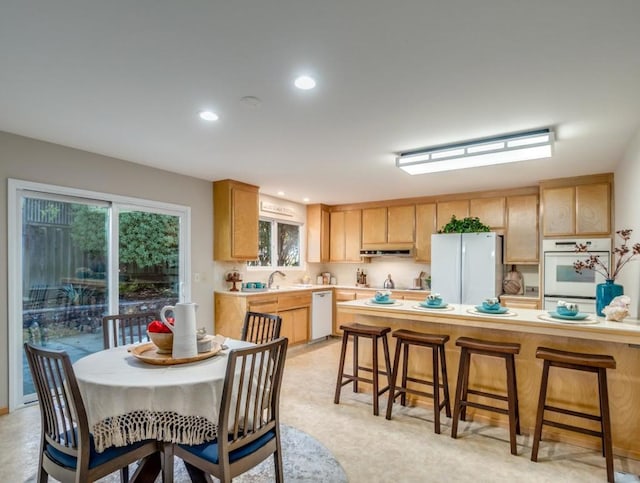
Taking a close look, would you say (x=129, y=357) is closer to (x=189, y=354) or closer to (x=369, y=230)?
(x=189, y=354)

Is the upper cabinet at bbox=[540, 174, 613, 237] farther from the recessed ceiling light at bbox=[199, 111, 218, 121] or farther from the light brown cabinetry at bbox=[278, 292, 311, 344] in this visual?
the recessed ceiling light at bbox=[199, 111, 218, 121]

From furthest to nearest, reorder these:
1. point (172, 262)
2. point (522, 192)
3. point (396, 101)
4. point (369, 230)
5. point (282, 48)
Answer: point (369, 230)
point (522, 192)
point (172, 262)
point (396, 101)
point (282, 48)

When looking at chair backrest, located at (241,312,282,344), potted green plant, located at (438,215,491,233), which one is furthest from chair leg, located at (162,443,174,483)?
potted green plant, located at (438,215,491,233)

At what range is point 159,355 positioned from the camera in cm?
209

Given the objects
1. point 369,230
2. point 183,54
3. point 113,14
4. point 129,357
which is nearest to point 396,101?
point 183,54

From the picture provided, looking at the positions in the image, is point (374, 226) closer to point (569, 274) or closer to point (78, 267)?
point (569, 274)

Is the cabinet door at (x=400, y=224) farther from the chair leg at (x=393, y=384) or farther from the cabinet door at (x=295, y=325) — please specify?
the chair leg at (x=393, y=384)

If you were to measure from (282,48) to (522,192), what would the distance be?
14.3 feet

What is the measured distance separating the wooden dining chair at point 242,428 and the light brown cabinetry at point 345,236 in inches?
185

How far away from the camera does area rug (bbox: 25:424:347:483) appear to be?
7.41ft

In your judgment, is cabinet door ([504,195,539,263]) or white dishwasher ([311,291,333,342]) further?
white dishwasher ([311,291,333,342])

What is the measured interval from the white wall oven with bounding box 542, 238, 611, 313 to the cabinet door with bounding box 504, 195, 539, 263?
421 mm

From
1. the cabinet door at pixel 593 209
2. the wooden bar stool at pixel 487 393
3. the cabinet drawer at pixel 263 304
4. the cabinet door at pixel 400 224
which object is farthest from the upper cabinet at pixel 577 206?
the cabinet drawer at pixel 263 304

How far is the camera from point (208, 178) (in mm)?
4730
